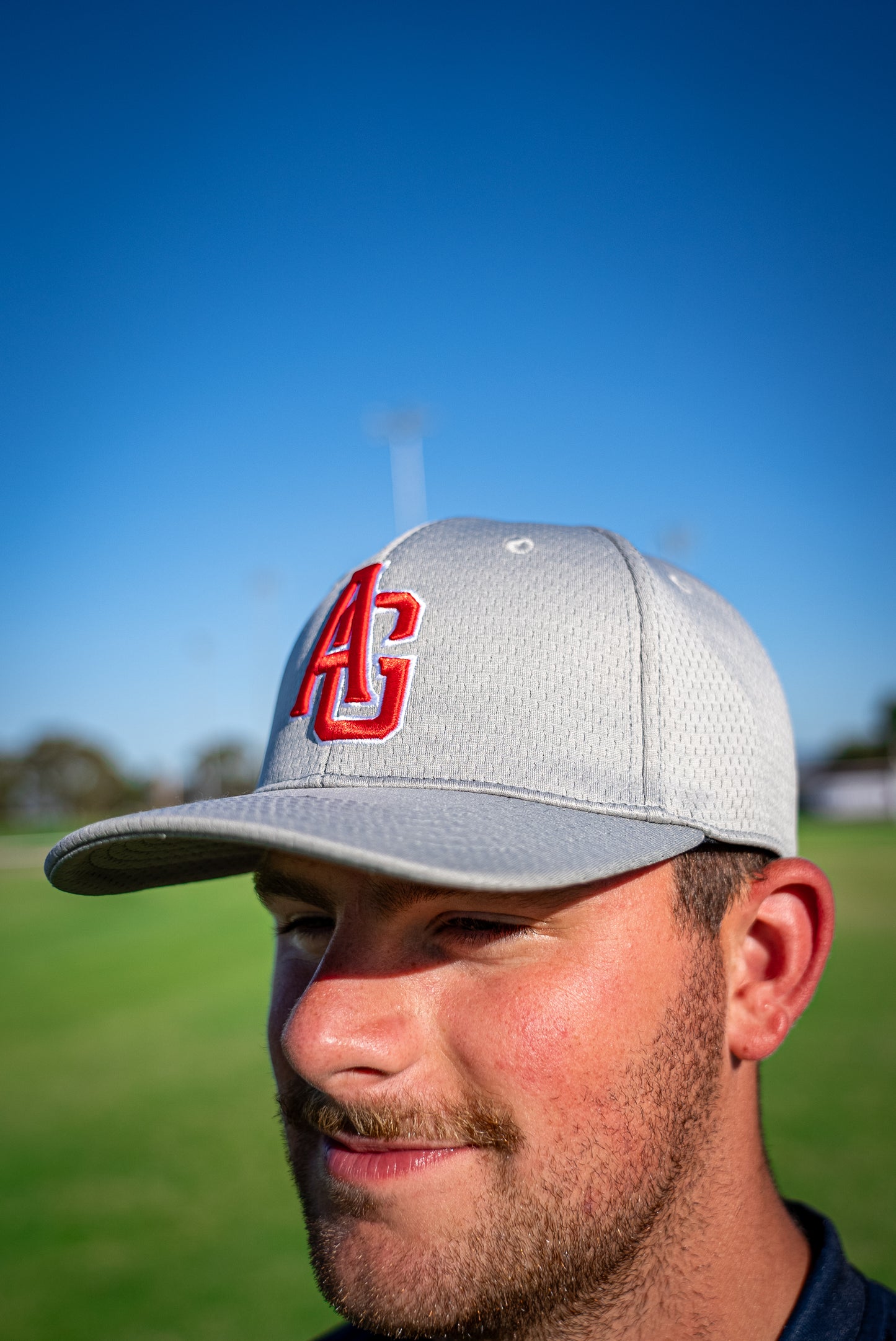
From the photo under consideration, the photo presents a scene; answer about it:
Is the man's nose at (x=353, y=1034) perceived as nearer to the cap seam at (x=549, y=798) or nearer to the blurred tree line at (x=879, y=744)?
the cap seam at (x=549, y=798)

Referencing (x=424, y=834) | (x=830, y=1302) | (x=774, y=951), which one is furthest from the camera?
(x=774, y=951)

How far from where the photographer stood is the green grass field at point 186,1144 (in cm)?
388

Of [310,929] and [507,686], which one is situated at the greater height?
[507,686]

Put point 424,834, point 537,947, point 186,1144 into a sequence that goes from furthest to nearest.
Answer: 1. point 186,1144
2. point 537,947
3. point 424,834

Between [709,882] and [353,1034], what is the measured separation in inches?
21.0

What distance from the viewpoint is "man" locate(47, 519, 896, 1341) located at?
3.76ft

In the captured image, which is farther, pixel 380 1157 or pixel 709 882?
pixel 709 882

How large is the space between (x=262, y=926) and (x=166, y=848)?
50.6 ft

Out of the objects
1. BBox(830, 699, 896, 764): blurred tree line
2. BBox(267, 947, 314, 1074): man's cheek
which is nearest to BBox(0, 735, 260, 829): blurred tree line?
BBox(830, 699, 896, 764): blurred tree line

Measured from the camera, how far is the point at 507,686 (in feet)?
4.09

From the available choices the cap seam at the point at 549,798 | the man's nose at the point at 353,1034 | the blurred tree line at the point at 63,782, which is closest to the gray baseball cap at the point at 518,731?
the cap seam at the point at 549,798

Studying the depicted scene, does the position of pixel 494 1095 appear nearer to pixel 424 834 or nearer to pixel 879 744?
pixel 424 834

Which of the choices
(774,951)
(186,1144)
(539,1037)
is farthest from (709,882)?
(186,1144)

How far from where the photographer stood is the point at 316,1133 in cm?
128
